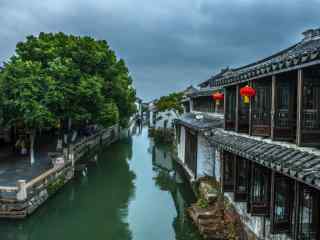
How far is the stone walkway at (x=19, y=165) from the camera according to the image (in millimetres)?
13352

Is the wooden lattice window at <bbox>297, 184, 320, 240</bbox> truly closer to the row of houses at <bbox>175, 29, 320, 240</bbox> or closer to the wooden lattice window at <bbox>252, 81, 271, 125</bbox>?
the row of houses at <bbox>175, 29, 320, 240</bbox>

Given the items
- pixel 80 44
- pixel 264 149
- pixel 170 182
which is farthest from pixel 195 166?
pixel 80 44

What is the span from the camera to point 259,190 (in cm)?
793

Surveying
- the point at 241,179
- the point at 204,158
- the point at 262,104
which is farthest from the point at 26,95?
the point at 262,104

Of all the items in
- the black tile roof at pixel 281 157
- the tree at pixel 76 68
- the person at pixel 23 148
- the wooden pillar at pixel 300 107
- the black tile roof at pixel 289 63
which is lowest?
the person at pixel 23 148

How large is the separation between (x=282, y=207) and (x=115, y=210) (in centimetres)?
730

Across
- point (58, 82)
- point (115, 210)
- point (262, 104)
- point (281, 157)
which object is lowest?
point (115, 210)

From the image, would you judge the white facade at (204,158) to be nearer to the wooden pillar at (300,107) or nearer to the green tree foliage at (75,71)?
the wooden pillar at (300,107)

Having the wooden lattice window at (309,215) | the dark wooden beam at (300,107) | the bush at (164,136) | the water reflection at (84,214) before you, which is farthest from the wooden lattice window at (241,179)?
the bush at (164,136)

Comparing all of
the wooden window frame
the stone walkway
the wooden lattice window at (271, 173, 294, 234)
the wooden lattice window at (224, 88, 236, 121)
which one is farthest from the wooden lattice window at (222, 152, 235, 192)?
the stone walkway

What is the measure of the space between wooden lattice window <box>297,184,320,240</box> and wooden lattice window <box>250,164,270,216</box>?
1191 millimetres

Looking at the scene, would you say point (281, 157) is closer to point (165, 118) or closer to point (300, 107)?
point (300, 107)

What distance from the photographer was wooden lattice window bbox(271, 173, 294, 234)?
6.32m

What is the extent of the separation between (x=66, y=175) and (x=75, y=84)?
17.6 feet
